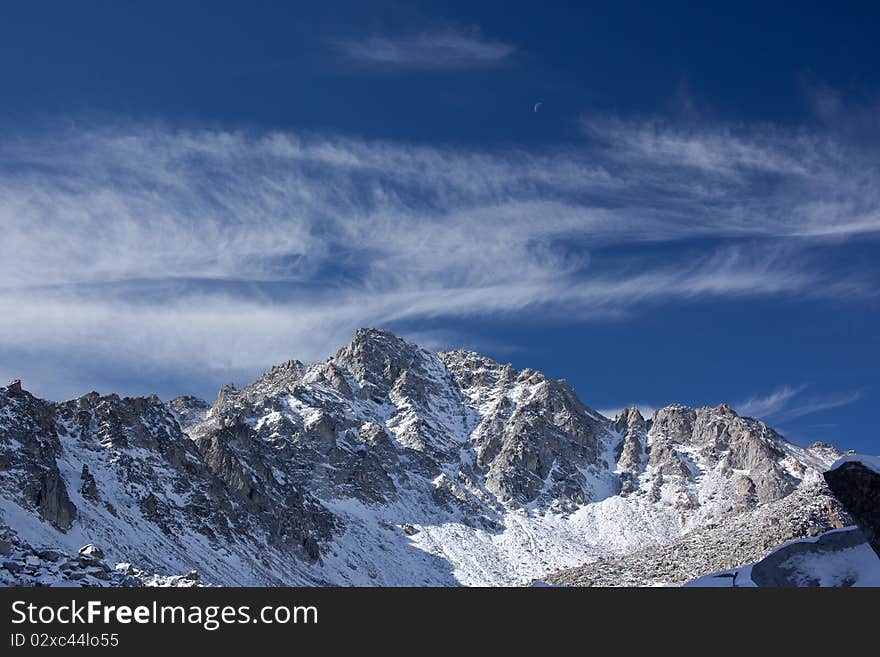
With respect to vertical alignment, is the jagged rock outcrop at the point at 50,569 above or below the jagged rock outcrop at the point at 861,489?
above

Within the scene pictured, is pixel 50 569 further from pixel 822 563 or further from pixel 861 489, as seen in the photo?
pixel 861 489

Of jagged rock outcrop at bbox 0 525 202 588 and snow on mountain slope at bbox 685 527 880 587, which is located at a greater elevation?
jagged rock outcrop at bbox 0 525 202 588

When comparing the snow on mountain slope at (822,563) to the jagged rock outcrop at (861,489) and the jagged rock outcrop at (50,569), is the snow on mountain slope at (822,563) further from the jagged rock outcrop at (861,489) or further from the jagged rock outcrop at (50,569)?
the jagged rock outcrop at (50,569)

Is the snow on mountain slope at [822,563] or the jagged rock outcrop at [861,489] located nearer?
the jagged rock outcrop at [861,489]

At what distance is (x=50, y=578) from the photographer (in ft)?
150

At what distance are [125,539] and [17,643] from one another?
12706cm

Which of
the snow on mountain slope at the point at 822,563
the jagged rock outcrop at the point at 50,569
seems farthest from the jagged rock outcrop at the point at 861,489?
the jagged rock outcrop at the point at 50,569

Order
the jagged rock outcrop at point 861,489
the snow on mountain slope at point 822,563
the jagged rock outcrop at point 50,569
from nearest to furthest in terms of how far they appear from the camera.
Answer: the jagged rock outcrop at point 861,489, the snow on mountain slope at point 822,563, the jagged rock outcrop at point 50,569

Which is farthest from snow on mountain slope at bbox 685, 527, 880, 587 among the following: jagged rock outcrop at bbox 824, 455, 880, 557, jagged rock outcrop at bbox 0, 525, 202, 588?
jagged rock outcrop at bbox 0, 525, 202, 588

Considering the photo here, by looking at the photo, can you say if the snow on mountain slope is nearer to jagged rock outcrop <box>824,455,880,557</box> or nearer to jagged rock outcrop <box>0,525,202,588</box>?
jagged rock outcrop <box>824,455,880,557</box>

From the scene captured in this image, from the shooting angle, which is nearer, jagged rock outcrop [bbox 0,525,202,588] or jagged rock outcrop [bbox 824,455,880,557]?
jagged rock outcrop [bbox 824,455,880,557]

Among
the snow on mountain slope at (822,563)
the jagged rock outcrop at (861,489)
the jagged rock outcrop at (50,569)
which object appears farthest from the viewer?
the jagged rock outcrop at (50,569)

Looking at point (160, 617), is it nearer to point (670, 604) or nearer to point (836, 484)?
point (670, 604)

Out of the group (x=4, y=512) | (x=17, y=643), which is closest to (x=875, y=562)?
(x=17, y=643)
